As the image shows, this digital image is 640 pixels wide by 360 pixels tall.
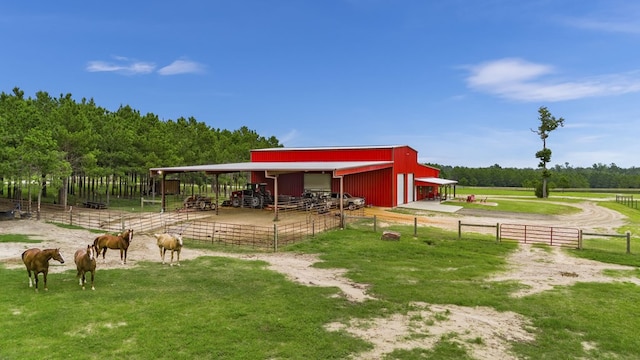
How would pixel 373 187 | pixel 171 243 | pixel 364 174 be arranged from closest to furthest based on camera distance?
1. pixel 171 243
2. pixel 373 187
3. pixel 364 174

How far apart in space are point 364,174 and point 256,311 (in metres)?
26.5

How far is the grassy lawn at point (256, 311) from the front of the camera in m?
6.78

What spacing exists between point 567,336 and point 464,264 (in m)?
6.45

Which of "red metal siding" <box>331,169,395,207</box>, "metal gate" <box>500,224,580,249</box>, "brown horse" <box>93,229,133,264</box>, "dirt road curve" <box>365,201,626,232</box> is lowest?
"metal gate" <box>500,224,580,249</box>

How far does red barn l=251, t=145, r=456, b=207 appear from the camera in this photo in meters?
33.5

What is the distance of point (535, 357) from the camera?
266 inches

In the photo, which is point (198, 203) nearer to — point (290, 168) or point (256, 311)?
point (290, 168)

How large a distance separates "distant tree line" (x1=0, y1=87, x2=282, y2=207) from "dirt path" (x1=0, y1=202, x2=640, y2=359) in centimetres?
464

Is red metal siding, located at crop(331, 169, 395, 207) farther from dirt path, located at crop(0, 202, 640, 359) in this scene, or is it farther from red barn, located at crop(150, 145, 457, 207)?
dirt path, located at crop(0, 202, 640, 359)

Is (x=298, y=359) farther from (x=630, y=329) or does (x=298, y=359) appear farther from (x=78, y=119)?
(x=78, y=119)

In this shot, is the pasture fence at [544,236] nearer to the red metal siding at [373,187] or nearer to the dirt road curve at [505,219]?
the dirt road curve at [505,219]

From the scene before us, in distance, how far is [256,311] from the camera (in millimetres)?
8570

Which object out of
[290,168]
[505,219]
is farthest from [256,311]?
[505,219]

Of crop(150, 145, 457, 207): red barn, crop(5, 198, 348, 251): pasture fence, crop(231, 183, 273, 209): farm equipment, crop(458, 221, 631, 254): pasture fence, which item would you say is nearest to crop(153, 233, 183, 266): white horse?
crop(5, 198, 348, 251): pasture fence
